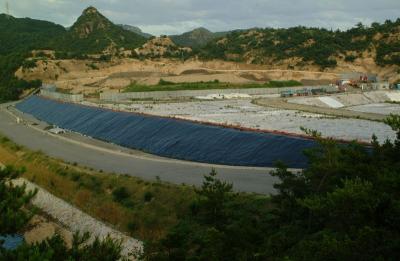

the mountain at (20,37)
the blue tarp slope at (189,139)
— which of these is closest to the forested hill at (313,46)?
the mountain at (20,37)

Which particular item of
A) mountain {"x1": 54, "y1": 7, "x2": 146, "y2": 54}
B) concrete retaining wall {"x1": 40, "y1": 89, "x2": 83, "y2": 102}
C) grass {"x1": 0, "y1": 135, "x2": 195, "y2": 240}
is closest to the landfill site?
concrete retaining wall {"x1": 40, "y1": 89, "x2": 83, "y2": 102}

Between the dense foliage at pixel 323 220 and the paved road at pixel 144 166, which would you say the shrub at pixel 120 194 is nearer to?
the paved road at pixel 144 166

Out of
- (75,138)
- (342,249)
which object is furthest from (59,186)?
(342,249)

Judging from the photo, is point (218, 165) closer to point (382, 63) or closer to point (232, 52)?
point (382, 63)

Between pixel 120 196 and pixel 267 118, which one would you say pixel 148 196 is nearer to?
pixel 120 196

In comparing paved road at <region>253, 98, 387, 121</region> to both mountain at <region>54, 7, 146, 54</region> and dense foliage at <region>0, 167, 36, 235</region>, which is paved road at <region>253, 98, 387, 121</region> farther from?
mountain at <region>54, 7, 146, 54</region>

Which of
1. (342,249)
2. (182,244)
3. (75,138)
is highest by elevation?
(342,249)
